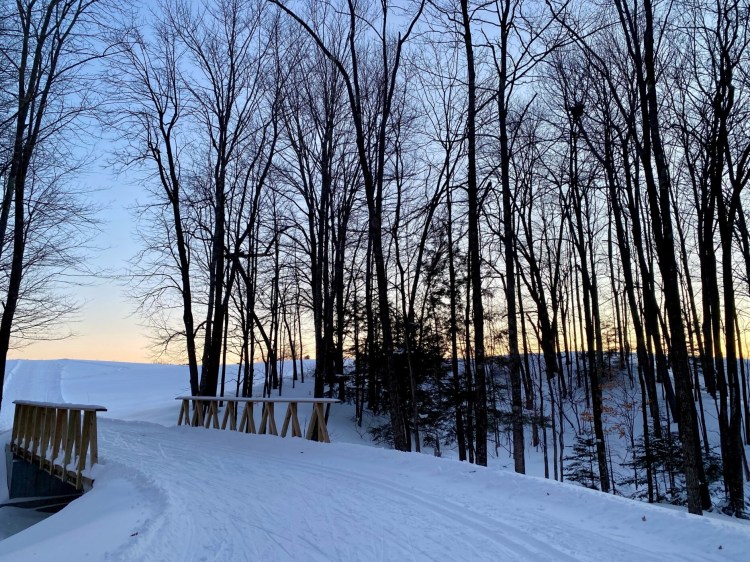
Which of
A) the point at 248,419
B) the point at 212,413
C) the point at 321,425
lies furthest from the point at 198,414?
the point at 321,425

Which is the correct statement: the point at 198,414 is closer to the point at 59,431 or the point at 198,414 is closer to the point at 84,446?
the point at 59,431

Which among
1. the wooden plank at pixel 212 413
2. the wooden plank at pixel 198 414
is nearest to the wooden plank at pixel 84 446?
the wooden plank at pixel 212 413

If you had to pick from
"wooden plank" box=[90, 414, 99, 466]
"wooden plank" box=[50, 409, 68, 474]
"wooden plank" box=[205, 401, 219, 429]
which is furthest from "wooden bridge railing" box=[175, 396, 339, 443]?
"wooden plank" box=[50, 409, 68, 474]

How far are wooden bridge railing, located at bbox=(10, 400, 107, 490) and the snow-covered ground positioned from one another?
479 millimetres

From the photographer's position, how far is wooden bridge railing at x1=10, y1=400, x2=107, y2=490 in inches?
334

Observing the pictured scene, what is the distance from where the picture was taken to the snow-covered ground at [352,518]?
4.05 meters

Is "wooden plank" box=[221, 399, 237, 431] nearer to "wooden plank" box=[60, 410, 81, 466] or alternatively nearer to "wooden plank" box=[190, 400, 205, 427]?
"wooden plank" box=[190, 400, 205, 427]

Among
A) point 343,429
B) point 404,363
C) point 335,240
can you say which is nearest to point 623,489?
point 404,363

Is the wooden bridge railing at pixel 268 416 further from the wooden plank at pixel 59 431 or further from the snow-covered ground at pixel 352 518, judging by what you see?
the wooden plank at pixel 59 431

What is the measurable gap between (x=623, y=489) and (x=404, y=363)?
868 cm

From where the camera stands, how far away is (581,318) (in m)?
30.3

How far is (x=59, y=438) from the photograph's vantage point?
9.89 meters

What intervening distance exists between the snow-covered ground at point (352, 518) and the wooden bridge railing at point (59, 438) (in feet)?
1.57

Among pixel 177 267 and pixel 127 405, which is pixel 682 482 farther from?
pixel 127 405
